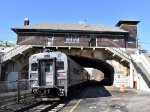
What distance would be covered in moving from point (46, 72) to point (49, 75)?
1.13 ft

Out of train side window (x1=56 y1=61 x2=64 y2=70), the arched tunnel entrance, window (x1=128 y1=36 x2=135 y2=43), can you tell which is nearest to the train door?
train side window (x1=56 y1=61 x2=64 y2=70)

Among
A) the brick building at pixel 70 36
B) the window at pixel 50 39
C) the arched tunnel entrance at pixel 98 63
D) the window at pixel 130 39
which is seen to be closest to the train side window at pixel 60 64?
the arched tunnel entrance at pixel 98 63

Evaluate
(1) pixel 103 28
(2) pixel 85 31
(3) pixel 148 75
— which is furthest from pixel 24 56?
(3) pixel 148 75

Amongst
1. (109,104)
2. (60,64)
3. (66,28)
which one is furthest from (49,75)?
(66,28)

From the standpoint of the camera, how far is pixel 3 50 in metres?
48.4

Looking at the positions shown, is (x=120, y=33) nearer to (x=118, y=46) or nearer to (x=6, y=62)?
(x=118, y=46)

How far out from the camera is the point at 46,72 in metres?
24.4

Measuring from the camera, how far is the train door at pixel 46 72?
2408 centimetres

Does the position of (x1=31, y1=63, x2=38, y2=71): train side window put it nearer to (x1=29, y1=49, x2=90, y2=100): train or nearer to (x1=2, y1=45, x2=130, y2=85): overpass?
(x1=29, y1=49, x2=90, y2=100): train

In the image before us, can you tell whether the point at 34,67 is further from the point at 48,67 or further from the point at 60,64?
the point at 60,64

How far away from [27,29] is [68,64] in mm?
26294

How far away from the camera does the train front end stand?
78.1 ft

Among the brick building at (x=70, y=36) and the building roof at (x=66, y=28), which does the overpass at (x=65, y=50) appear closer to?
the brick building at (x=70, y=36)

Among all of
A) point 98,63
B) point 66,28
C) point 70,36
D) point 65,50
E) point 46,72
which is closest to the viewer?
point 46,72
